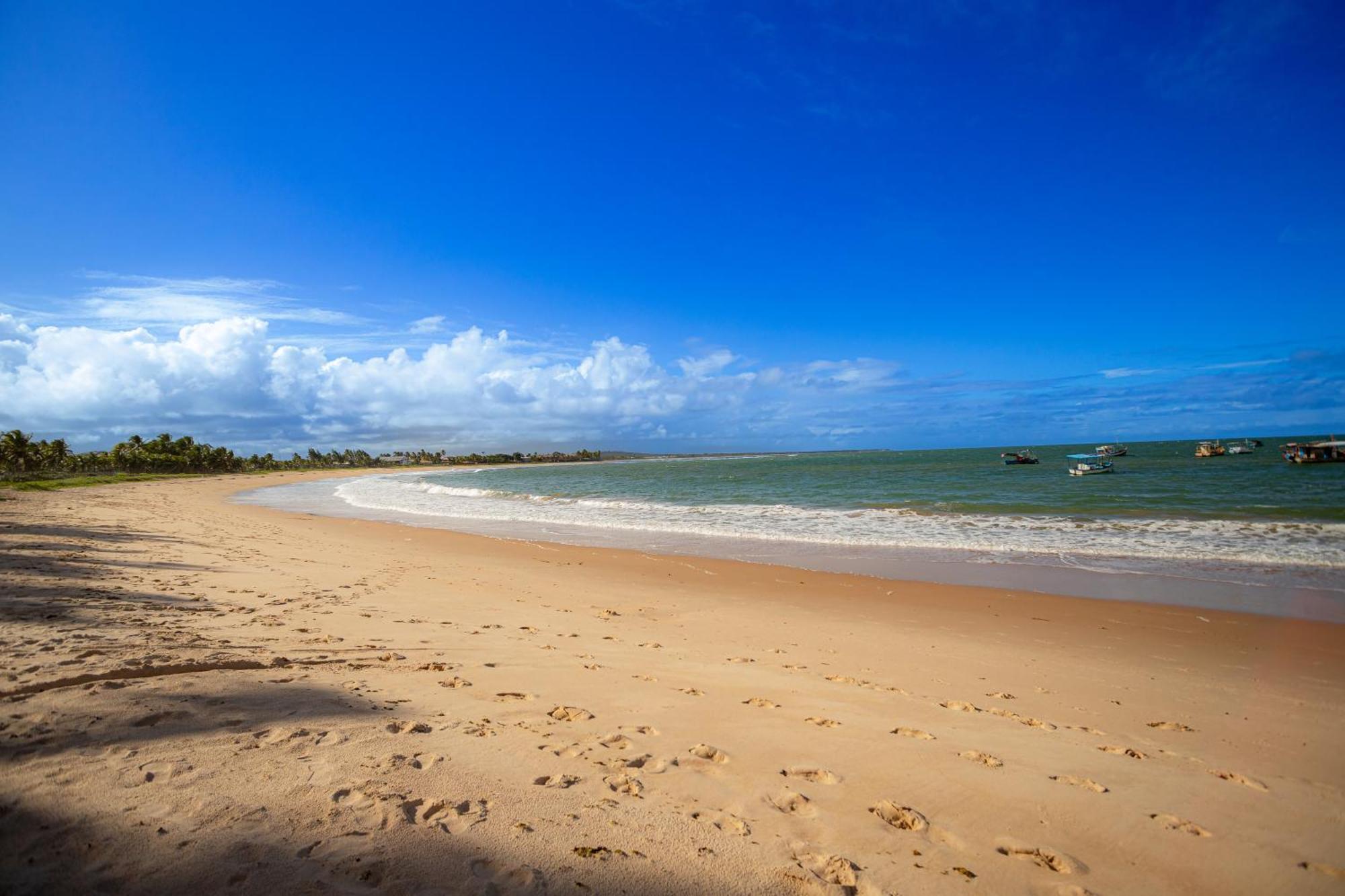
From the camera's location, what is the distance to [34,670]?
483cm

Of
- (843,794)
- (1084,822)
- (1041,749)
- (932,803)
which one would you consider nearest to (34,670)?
(843,794)

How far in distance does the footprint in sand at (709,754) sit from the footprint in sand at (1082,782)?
2.47 m

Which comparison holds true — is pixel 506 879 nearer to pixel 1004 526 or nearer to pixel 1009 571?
pixel 1009 571

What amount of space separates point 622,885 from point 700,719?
2468mm

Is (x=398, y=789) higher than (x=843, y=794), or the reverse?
(x=398, y=789)

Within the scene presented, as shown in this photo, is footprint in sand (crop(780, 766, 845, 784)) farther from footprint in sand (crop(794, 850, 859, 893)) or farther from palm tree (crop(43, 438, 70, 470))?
palm tree (crop(43, 438, 70, 470))

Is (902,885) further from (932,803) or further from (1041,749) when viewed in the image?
(1041,749)

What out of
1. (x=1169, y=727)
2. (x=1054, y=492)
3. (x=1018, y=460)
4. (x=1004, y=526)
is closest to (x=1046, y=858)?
(x=1169, y=727)

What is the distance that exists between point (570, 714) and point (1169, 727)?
226 inches

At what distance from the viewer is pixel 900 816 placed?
386cm

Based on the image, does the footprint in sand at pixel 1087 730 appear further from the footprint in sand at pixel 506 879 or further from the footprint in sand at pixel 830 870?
the footprint in sand at pixel 506 879

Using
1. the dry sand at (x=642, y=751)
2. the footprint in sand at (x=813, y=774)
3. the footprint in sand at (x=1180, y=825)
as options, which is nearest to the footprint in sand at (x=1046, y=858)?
the dry sand at (x=642, y=751)

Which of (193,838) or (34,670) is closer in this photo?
(193,838)

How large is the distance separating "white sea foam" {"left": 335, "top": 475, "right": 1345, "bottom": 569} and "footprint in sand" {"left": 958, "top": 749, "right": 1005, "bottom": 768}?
43.9 ft
